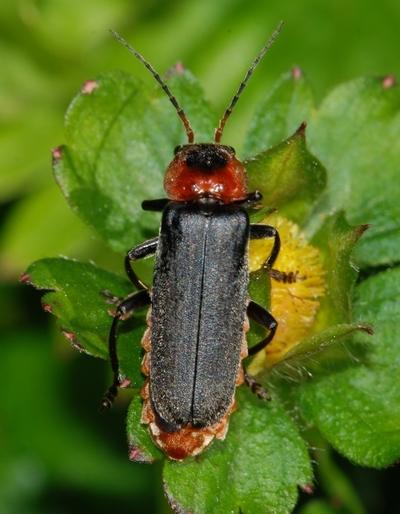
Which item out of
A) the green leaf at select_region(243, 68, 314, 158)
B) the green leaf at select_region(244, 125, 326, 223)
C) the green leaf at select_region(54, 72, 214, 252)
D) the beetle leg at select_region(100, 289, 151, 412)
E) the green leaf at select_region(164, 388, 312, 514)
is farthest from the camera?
the green leaf at select_region(243, 68, 314, 158)

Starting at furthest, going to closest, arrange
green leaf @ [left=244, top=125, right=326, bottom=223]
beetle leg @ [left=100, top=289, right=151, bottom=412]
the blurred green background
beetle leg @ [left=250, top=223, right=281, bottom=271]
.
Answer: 1. the blurred green background
2. beetle leg @ [left=250, top=223, right=281, bottom=271]
3. green leaf @ [left=244, top=125, right=326, bottom=223]
4. beetle leg @ [left=100, top=289, right=151, bottom=412]

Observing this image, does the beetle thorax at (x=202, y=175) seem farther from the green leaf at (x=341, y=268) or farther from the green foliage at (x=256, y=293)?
the green leaf at (x=341, y=268)

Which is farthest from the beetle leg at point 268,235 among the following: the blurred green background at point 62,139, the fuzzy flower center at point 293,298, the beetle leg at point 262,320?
the blurred green background at point 62,139

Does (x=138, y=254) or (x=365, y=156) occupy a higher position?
(x=365, y=156)

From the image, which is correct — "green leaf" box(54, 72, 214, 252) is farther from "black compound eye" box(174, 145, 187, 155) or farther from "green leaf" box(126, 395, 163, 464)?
"green leaf" box(126, 395, 163, 464)

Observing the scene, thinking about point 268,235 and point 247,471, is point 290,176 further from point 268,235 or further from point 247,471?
point 247,471

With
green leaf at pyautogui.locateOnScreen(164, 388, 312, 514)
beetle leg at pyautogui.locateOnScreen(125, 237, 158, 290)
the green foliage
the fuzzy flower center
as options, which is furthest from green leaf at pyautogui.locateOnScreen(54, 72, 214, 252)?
green leaf at pyautogui.locateOnScreen(164, 388, 312, 514)

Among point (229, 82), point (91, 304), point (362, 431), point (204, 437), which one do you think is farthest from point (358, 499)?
point (229, 82)

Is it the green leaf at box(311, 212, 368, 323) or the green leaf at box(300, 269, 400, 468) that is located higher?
the green leaf at box(311, 212, 368, 323)

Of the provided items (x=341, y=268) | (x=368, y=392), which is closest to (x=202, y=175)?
(x=341, y=268)
